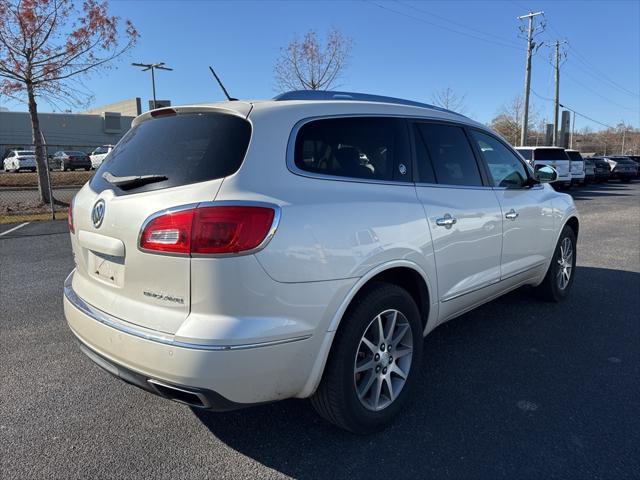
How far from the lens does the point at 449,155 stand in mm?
3432

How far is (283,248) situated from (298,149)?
560 millimetres

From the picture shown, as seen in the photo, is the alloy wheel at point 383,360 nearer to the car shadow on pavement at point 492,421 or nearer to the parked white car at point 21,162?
the car shadow on pavement at point 492,421

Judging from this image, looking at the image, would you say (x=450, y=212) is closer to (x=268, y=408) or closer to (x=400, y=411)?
(x=400, y=411)

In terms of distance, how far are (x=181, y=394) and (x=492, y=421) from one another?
1.80 m

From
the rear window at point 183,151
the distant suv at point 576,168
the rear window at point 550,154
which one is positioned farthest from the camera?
the distant suv at point 576,168

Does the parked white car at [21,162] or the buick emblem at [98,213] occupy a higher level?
the parked white car at [21,162]

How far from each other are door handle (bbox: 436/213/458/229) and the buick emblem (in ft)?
6.35

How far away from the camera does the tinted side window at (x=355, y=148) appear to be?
8.18ft

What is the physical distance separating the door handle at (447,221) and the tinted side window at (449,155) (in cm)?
26

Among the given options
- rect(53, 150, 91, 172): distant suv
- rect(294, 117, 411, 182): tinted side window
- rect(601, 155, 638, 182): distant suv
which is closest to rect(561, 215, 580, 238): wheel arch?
rect(294, 117, 411, 182): tinted side window

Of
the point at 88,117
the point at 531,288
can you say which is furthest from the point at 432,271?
the point at 88,117

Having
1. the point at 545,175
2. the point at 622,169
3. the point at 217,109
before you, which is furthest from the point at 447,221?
the point at 622,169

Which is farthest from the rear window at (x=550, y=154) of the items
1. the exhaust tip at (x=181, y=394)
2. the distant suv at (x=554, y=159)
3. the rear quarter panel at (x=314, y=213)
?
the exhaust tip at (x=181, y=394)

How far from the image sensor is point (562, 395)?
3.14 m
